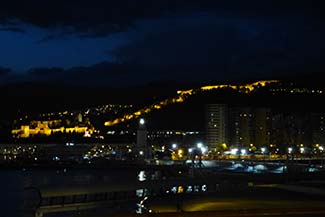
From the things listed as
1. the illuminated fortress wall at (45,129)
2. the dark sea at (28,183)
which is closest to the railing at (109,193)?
the dark sea at (28,183)

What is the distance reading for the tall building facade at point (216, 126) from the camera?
370 feet

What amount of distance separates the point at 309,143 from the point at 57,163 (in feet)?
141

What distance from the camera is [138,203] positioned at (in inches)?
1177

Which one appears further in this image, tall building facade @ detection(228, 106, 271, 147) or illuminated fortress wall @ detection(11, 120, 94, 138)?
illuminated fortress wall @ detection(11, 120, 94, 138)

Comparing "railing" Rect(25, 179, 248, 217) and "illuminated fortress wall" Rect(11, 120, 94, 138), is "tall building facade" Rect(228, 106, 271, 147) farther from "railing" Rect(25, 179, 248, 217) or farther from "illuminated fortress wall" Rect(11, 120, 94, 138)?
"railing" Rect(25, 179, 248, 217)

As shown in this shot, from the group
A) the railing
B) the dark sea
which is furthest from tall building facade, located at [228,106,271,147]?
the railing

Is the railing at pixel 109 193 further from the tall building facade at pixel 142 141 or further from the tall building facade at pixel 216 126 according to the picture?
the tall building facade at pixel 216 126

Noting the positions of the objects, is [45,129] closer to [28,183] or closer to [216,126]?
[216,126]

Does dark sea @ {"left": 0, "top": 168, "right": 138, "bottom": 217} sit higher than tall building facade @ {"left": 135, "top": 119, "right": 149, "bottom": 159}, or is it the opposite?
tall building facade @ {"left": 135, "top": 119, "right": 149, "bottom": 159}

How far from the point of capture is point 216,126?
122 metres

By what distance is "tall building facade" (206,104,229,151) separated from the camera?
113 m

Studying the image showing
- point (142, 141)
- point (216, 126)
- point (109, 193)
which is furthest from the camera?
point (216, 126)

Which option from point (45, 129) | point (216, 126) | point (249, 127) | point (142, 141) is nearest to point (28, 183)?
point (142, 141)

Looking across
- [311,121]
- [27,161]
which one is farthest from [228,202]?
[311,121]
